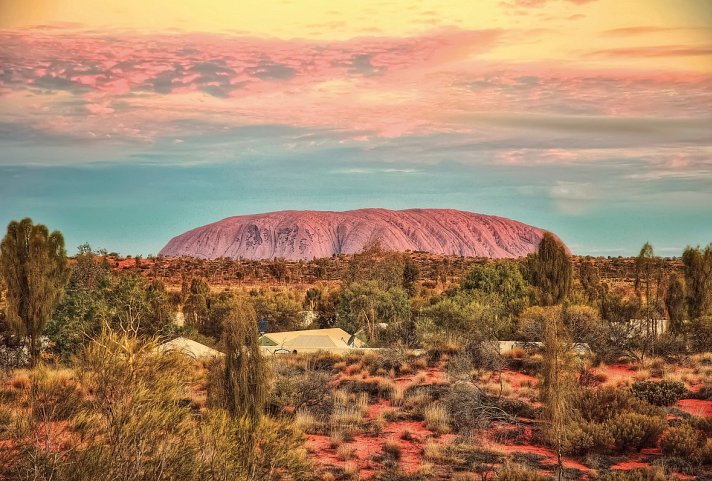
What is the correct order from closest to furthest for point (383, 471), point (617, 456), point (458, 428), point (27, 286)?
point (383, 471), point (617, 456), point (458, 428), point (27, 286)

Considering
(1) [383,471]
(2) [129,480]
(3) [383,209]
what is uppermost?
(3) [383,209]

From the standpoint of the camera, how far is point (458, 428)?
2014cm

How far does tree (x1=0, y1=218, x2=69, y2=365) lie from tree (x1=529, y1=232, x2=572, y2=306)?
69.7 feet

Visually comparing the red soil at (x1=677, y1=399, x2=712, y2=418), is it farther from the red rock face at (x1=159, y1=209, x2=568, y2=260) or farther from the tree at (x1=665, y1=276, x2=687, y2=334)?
the red rock face at (x1=159, y1=209, x2=568, y2=260)

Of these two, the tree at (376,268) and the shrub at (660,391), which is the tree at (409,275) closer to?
the tree at (376,268)

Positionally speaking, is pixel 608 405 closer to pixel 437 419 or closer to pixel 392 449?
pixel 437 419

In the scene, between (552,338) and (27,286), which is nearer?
(552,338)

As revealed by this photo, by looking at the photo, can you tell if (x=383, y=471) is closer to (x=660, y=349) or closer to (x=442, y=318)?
(x=660, y=349)

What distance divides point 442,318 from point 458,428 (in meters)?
17.5

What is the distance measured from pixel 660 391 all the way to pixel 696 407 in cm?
111

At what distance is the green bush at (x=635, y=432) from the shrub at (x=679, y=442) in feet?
0.90

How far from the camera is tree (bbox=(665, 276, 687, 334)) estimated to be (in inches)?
1325

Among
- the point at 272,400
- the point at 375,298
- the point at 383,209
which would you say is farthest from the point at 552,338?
the point at 383,209

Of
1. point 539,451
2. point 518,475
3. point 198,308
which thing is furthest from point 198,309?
point 518,475
